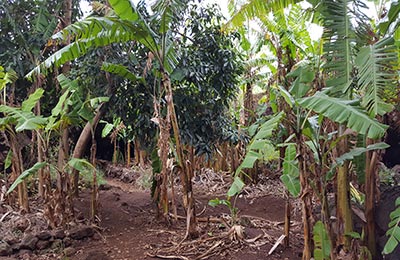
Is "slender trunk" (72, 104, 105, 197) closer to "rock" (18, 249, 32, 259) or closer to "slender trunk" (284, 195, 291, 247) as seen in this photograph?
"rock" (18, 249, 32, 259)

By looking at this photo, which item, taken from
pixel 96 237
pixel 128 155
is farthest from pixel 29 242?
pixel 128 155

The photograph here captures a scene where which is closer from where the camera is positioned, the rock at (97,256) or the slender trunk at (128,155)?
the rock at (97,256)

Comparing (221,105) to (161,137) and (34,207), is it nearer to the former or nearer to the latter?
(161,137)

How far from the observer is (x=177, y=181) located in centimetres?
762

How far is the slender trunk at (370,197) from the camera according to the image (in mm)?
3073

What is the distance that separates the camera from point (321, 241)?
262cm

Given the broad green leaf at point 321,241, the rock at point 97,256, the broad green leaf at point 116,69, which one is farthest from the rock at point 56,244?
the broad green leaf at point 321,241

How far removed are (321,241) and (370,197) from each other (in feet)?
2.64

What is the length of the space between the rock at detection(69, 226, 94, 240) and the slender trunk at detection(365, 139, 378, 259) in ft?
10.1

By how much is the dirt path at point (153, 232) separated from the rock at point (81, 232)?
0.11 metres

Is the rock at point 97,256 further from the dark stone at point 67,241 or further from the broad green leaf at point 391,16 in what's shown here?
the broad green leaf at point 391,16

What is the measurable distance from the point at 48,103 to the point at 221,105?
9.92ft

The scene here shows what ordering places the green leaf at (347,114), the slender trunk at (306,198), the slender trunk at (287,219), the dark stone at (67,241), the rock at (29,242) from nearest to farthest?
the green leaf at (347,114), the slender trunk at (306,198), the slender trunk at (287,219), the rock at (29,242), the dark stone at (67,241)

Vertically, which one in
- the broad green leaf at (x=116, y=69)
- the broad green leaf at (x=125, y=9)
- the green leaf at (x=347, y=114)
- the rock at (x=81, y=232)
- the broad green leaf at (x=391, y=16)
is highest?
the broad green leaf at (x=125, y=9)
